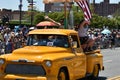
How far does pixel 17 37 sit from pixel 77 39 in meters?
12.9

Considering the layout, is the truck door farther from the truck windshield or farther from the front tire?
the front tire

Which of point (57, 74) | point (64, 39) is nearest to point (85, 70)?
point (64, 39)

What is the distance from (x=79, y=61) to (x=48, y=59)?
6.81 ft

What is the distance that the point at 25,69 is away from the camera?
11.6 m

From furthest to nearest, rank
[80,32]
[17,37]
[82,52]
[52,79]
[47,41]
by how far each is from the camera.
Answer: [17,37] < [80,32] < [82,52] < [47,41] < [52,79]

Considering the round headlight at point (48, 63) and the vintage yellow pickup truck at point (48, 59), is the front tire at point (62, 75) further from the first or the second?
the round headlight at point (48, 63)

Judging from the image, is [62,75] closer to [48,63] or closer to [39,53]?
[48,63]

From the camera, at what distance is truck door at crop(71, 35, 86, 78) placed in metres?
13.0

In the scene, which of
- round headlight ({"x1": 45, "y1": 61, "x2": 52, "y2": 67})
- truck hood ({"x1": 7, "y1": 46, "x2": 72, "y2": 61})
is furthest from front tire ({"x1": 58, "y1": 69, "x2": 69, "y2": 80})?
round headlight ({"x1": 45, "y1": 61, "x2": 52, "y2": 67})

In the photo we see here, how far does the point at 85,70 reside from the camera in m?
13.9

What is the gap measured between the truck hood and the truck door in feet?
1.80

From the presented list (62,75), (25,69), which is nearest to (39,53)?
(25,69)

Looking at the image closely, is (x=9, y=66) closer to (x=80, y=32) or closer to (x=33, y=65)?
(x=33, y=65)

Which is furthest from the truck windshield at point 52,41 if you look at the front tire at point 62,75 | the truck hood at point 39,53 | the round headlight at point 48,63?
the round headlight at point 48,63
